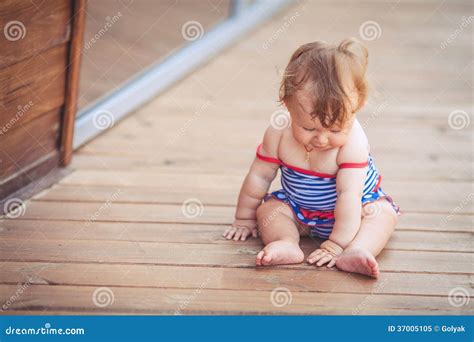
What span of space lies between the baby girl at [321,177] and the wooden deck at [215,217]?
A: 6 cm

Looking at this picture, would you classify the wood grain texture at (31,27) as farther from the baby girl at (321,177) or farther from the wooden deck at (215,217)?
the baby girl at (321,177)

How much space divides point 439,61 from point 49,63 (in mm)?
2529

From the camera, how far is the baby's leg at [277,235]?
2.17m

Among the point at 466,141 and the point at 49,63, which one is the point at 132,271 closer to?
the point at 49,63

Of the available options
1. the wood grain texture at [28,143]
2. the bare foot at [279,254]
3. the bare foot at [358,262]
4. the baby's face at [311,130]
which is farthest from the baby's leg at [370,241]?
the wood grain texture at [28,143]

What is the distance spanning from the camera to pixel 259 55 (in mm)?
4254

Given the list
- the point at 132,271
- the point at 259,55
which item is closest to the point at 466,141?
the point at 259,55

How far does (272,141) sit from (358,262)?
0.44 m

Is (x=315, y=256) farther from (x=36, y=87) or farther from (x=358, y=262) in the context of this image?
(x=36, y=87)

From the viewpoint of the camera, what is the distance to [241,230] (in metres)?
→ 2.36

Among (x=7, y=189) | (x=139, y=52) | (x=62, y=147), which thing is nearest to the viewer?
(x=7, y=189)

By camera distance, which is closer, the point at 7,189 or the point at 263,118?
the point at 7,189

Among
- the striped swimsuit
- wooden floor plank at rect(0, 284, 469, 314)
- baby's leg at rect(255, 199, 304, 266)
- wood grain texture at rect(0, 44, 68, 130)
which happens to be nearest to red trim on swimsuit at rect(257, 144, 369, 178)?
the striped swimsuit

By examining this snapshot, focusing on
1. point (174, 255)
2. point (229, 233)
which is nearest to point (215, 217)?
point (229, 233)
